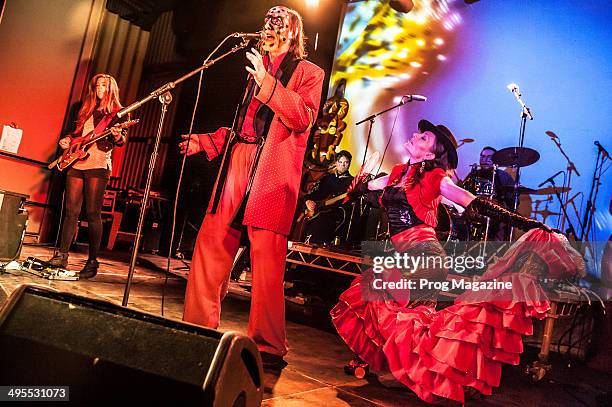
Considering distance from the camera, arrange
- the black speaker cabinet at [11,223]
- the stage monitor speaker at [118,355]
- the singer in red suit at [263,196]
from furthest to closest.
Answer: the black speaker cabinet at [11,223], the singer in red suit at [263,196], the stage monitor speaker at [118,355]

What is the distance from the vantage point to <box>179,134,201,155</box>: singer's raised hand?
2.99 metres

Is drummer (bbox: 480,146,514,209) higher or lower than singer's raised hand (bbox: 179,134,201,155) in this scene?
higher

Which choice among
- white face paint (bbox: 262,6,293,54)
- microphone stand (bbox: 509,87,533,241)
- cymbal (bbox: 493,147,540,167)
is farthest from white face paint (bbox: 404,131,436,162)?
microphone stand (bbox: 509,87,533,241)

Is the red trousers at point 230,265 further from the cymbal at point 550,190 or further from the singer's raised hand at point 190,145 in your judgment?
the cymbal at point 550,190

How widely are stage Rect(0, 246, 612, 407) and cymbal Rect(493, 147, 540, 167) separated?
2.43m

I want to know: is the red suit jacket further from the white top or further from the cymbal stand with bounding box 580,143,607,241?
the cymbal stand with bounding box 580,143,607,241

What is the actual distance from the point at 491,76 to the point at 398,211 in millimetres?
4536

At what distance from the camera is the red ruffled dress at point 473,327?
2.38 m

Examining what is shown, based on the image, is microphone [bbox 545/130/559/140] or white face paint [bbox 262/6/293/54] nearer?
white face paint [bbox 262/6/293/54]

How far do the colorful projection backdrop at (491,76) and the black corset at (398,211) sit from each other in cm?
390

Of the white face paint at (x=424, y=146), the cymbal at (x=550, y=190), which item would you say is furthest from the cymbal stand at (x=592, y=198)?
the white face paint at (x=424, y=146)

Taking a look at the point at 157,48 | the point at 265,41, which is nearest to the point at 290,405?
the point at 265,41

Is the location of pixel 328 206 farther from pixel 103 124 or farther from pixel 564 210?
pixel 103 124

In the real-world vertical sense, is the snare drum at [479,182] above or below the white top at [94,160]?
above
